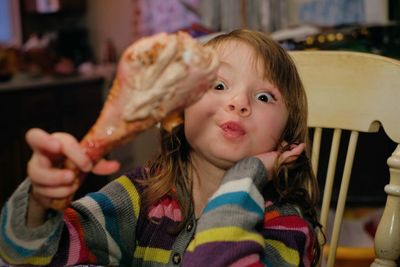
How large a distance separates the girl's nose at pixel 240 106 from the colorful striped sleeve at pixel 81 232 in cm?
24

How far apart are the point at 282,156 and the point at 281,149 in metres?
0.02

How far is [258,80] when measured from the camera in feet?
3.12

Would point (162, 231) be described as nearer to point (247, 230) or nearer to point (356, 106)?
point (247, 230)

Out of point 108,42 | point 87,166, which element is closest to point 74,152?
point 87,166

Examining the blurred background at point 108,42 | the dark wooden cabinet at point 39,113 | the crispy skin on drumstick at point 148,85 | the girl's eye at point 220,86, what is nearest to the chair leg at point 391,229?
the girl's eye at point 220,86

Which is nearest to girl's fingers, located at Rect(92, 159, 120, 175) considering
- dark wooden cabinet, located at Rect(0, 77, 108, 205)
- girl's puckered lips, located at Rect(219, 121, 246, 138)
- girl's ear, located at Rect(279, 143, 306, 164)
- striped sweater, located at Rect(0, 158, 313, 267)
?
striped sweater, located at Rect(0, 158, 313, 267)

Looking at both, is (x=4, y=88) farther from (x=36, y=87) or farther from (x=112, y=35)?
(x=112, y=35)

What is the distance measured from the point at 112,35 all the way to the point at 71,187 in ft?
12.6

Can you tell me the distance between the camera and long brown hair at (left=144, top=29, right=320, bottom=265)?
3.24 feet

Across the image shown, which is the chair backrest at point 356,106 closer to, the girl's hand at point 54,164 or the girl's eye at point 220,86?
the girl's eye at point 220,86

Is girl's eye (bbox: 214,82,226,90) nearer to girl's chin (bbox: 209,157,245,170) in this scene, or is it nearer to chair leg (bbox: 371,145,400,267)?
girl's chin (bbox: 209,157,245,170)

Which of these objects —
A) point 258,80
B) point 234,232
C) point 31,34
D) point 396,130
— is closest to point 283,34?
point 396,130

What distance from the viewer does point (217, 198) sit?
884 millimetres

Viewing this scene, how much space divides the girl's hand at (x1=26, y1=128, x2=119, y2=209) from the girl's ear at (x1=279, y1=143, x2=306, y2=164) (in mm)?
373
